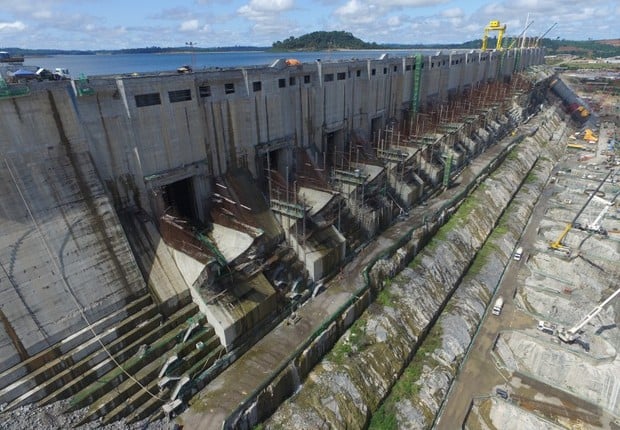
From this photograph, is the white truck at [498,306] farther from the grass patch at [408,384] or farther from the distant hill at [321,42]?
the distant hill at [321,42]

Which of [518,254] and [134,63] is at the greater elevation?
[134,63]

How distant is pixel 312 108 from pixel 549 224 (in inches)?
1268

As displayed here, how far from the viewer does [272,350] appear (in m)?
21.5

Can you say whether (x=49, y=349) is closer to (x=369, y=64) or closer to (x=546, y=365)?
(x=546, y=365)

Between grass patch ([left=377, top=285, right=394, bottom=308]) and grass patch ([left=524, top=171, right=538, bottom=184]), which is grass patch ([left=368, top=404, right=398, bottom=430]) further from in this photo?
grass patch ([left=524, top=171, right=538, bottom=184])

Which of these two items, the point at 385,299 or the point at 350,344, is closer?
the point at 350,344

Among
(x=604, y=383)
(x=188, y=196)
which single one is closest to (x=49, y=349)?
(x=188, y=196)

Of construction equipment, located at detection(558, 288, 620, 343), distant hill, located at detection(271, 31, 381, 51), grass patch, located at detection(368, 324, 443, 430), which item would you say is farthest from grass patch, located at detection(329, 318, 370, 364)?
distant hill, located at detection(271, 31, 381, 51)

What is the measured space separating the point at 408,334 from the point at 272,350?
32.9 feet

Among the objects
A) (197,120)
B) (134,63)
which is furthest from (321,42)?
(197,120)

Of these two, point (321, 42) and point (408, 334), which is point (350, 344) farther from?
point (321, 42)

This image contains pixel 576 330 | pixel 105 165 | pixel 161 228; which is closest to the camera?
pixel 105 165

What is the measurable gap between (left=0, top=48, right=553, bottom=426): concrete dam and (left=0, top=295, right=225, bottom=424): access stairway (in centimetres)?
6

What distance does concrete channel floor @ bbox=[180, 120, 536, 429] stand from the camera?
58.7 ft
